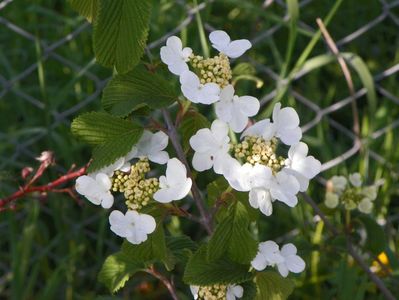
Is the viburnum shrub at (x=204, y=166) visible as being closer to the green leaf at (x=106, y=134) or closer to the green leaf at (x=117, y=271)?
the green leaf at (x=106, y=134)

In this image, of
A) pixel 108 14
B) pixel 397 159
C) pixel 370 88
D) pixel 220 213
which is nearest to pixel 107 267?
pixel 220 213

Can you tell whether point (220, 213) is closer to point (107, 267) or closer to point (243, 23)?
point (107, 267)

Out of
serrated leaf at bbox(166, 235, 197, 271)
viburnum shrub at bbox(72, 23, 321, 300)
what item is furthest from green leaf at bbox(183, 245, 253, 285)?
serrated leaf at bbox(166, 235, 197, 271)

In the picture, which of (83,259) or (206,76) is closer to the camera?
(206,76)

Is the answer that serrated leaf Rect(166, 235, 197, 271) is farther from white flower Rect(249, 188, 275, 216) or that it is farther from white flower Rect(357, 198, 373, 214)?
white flower Rect(357, 198, 373, 214)

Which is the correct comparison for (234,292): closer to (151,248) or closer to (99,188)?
(151,248)

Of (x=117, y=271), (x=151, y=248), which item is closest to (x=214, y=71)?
(x=151, y=248)
